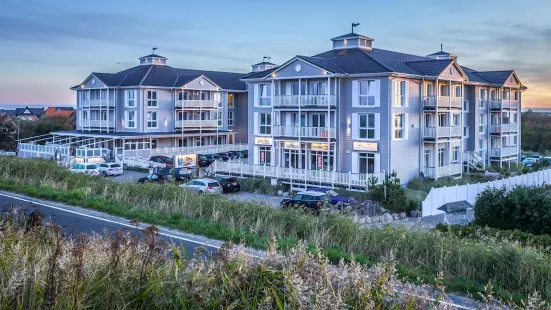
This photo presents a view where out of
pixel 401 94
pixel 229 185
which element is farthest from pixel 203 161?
pixel 401 94

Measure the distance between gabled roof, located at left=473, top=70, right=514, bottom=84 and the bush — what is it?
1155 inches

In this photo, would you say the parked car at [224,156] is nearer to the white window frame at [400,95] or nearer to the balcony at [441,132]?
the balcony at [441,132]

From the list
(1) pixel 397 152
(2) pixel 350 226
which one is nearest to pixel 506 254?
(2) pixel 350 226

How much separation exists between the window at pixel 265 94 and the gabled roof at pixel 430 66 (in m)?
10.2

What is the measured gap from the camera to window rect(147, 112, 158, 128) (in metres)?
55.8

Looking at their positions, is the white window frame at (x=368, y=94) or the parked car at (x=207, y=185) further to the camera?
the white window frame at (x=368, y=94)

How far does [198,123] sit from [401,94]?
2792cm

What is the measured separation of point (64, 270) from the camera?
601 cm

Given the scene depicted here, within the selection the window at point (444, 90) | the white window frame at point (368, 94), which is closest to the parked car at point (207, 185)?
the white window frame at point (368, 94)

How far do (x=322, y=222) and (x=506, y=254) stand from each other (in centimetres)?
440

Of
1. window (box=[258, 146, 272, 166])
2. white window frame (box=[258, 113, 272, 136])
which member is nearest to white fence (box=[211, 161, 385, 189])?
window (box=[258, 146, 272, 166])

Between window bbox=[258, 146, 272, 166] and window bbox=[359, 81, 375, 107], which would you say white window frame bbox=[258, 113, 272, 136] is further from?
window bbox=[359, 81, 375, 107]

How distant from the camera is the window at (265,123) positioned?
4191 cm

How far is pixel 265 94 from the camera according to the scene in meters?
42.4
